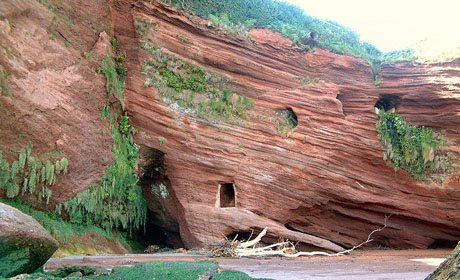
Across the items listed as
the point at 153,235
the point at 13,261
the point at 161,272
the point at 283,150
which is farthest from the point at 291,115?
the point at 13,261

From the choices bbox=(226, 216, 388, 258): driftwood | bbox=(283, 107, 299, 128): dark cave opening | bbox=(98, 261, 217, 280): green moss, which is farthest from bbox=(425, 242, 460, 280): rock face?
bbox=(283, 107, 299, 128): dark cave opening

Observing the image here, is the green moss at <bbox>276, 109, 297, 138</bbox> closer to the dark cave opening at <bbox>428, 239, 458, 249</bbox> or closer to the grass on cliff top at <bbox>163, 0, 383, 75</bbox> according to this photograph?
the grass on cliff top at <bbox>163, 0, 383, 75</bbox>

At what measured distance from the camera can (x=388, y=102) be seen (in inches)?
664

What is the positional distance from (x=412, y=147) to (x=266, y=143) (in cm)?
660

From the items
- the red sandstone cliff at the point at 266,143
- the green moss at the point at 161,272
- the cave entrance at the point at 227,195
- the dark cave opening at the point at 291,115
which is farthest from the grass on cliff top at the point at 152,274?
the dark cave opening at the point at 291,115

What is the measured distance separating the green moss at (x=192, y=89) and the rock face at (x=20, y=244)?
8.98 meters

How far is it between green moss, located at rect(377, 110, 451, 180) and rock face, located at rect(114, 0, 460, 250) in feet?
1.35

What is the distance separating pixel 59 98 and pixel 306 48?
11.2 meters

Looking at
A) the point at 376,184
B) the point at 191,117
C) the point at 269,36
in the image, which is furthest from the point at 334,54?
the point at 191,117

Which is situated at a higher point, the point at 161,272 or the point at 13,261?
the point at 13,261

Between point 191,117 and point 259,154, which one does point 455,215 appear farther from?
point 191,117

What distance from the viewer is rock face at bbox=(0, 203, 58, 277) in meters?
5.36

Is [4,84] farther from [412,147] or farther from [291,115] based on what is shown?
[412,147]

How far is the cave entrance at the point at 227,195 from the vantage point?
14570 millimetres
